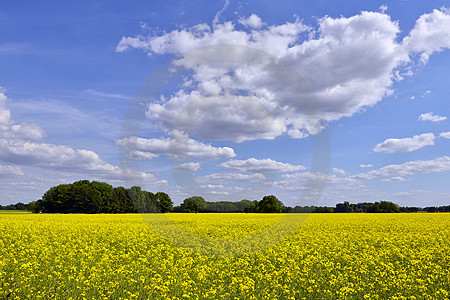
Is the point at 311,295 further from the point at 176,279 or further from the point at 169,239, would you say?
the point at 169,239

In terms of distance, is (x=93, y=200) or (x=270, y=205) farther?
(x=93, y=200)

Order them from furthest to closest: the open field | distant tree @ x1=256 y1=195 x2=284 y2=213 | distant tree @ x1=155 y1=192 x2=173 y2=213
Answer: distant tree @ x1=155 y1=192 x2=173 y2=213 → distant tree @ x1=256 y1=195 x2=284 y2=213 → the open field

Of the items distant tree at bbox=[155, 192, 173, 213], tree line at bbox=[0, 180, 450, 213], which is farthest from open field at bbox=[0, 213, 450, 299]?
distant tree at bbox=[155, 192, 173, 213]

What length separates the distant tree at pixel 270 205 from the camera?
84438mm

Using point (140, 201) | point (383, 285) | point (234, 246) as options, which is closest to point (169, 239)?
point (234, 246)

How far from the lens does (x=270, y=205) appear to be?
86312mm

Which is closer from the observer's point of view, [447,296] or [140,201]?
[447,296]

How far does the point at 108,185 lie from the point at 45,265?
9579cm

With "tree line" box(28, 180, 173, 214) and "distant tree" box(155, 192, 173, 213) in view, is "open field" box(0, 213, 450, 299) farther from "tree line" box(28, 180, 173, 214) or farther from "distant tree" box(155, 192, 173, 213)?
"distant tree" box(155, 192, 173, 213)

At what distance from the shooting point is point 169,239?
17766 millimetres

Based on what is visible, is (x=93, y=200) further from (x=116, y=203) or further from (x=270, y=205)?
(x=270, y=205)

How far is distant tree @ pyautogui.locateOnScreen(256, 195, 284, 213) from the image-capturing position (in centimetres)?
8444

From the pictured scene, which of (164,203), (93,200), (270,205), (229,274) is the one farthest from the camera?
(164,203)

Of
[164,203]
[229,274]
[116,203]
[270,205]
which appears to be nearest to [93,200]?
[116,203]
